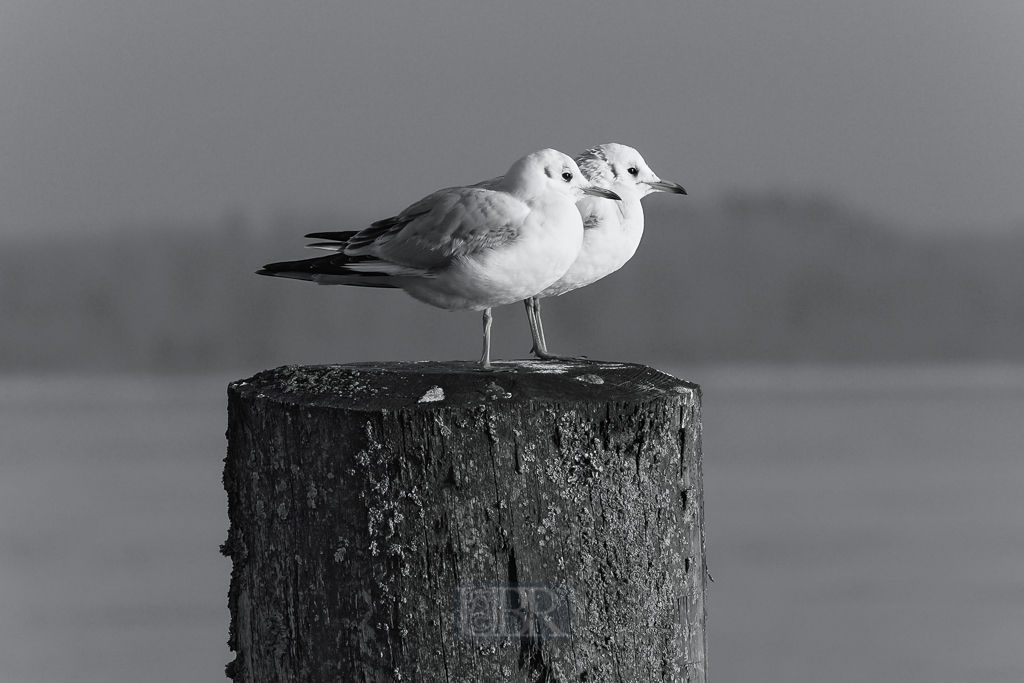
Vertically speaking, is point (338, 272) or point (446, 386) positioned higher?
point (338, 272)

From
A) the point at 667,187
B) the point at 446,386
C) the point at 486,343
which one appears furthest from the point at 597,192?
the point at 446,386

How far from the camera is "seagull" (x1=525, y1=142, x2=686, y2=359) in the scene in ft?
14.8

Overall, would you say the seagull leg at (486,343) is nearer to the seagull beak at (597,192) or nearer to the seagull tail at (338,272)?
the seagull tail at (338,272)

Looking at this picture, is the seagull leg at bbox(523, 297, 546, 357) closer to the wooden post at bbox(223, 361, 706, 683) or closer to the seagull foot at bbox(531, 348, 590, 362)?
the seagull foot at bbox(531, 348, 590, 362)

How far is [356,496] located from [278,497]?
0.29m

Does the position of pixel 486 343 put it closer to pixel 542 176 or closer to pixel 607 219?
pixel 542 176

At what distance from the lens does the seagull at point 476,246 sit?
12.1ft

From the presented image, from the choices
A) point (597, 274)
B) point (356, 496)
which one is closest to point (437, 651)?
point (356, 496)

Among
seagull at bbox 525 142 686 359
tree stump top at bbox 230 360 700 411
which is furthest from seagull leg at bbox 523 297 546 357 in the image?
tree stump top at bbox 230 360 700 411

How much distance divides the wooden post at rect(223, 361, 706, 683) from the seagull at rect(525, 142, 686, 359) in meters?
1.21

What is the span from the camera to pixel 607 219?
15.0 feet

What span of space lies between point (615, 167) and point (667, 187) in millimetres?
286

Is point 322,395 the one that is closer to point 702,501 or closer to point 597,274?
point 702,501

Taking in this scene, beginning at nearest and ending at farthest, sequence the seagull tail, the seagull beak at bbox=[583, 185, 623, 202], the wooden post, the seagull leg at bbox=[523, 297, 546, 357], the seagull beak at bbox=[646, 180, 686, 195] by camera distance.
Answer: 1. the wooden post
2. the seagull tail
3. the seagull beak at bbox=[583, 185, 623, 202]
4. the seagull leg at bbox=[523, 297, 546, 357]
5. the seagull beak at bbox=[646, 180, 686, 195]
